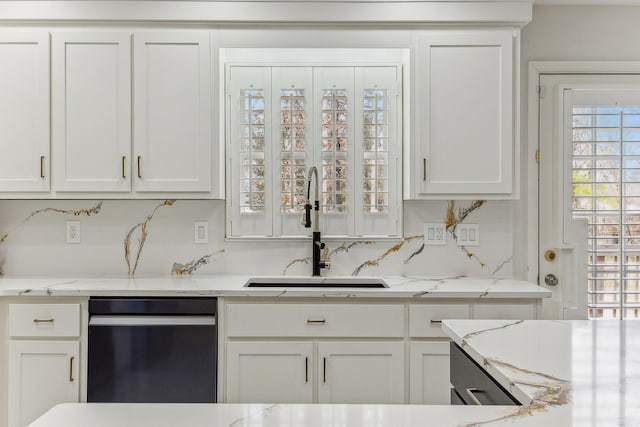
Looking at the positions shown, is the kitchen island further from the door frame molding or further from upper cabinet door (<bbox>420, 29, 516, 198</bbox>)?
the door frame molding

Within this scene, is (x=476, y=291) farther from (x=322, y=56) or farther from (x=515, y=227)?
(x=322, y=56)

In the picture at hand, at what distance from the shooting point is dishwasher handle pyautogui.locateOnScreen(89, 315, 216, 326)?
240cm

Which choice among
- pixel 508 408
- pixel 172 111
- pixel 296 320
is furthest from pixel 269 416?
pixel 172 111

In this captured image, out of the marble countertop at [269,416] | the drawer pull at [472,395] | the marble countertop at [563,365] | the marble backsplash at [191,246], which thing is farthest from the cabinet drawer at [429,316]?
the marble countertop at [269,416]

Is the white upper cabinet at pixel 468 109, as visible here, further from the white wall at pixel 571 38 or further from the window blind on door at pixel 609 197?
the window blind on door at pixel 609 197

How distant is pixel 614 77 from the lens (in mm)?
2975

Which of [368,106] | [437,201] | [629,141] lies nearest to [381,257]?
[437,201]

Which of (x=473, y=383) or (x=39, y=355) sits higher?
(x=473, y=383)

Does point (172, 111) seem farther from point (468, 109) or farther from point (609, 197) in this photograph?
point (609, 197)

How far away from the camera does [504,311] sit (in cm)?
246

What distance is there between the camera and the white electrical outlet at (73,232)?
2.95 meters

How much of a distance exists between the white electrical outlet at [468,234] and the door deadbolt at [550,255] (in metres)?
0.41

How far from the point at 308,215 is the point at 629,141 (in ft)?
6.25

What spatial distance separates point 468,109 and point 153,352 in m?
1.98
